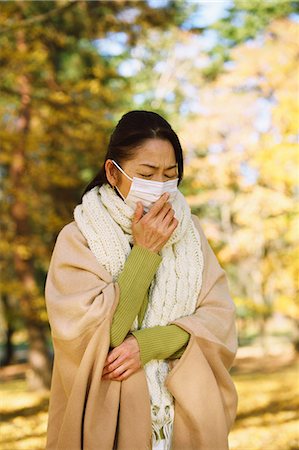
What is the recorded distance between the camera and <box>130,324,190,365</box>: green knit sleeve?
215cm

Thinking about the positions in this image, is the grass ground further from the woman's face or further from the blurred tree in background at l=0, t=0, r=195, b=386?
the woman's face

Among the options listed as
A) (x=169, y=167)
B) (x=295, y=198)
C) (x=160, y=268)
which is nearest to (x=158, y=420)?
(x=160, y=268)

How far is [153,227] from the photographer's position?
223 centimetres

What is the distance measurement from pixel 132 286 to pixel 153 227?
22cm

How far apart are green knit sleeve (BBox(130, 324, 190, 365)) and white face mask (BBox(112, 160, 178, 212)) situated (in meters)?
0.44

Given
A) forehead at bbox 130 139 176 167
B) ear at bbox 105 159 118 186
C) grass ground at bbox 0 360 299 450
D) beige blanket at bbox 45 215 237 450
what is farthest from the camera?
grass ground at bbox 0 360 299 450

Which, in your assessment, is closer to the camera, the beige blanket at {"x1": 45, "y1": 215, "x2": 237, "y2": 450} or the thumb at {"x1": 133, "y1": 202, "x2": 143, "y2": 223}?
the beige blanket at {"x1": 45, "y1": 215, "x2": 237, "y2": 450}

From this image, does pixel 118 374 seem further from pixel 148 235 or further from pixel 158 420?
pixel 148 235

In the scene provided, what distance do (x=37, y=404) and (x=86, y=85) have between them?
5.02 meters

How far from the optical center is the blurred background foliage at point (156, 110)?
33.3ft

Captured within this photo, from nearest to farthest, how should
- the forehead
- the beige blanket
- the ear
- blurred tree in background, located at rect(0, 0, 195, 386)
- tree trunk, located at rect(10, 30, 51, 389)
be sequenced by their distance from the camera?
the beige blanket, the forehead, the ear, blurred tree in background, located at rect(0, 0, 195, 386), tree trunk, located at rect(10, 30, 51, 389)

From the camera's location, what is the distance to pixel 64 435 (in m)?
2.14

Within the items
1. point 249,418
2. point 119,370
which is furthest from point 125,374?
point 249,418

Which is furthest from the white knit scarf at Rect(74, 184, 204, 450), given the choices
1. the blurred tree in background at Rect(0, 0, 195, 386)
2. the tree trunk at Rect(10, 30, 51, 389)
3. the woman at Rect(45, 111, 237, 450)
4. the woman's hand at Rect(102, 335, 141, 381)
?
the tree trunk at Rect(10, 30, 51, 389)
